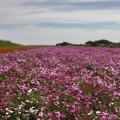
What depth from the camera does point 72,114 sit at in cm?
858

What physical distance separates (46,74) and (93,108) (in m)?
3.52

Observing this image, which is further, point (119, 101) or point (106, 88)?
point (106, 88)

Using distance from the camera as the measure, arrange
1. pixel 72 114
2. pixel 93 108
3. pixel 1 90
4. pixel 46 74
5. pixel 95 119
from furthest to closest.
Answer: pixel 46 74, pixel 1 90, pixel 93 108, pixel 72 114, pixel 95 119

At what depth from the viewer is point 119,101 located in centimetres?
988

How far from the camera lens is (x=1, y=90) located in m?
10.1

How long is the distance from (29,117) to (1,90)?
2.06 meters

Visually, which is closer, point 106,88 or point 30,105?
point 30,105

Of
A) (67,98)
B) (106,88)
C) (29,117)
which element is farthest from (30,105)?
(106,88)

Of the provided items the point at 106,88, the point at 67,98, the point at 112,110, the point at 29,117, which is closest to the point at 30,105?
the point at 29,117

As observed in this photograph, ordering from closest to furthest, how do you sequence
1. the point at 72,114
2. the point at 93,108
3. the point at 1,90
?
1. the point at 72,114
2. the point at 93,108
3. the point at 1,90

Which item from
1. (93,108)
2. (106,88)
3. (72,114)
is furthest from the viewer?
(106,88)

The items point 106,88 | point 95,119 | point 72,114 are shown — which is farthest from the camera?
point 106,88

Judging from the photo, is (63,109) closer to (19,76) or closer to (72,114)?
(72,114)

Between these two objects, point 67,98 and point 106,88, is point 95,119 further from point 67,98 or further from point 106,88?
point 106,88
